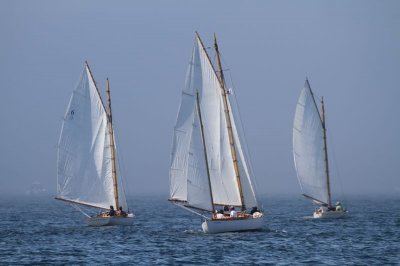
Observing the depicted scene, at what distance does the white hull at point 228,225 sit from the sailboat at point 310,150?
3466cm

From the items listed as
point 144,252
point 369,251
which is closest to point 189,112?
point 144,252

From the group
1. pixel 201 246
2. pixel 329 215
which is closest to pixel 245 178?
pixel 201 246

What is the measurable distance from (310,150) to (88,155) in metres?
30.7

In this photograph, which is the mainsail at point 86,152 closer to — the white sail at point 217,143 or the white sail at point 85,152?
the white sail at point 85,152

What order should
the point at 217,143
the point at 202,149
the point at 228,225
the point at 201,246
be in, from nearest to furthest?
1. the point at 201,246
2. the point at 228,225
3. the point at 202,149
4. the point at 217,143

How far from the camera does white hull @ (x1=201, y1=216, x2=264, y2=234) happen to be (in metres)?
68.6

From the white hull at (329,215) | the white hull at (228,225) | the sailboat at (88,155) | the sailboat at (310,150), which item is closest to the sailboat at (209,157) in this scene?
the white hull at (228,225)

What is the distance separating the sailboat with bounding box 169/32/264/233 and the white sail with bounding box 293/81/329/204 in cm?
3141

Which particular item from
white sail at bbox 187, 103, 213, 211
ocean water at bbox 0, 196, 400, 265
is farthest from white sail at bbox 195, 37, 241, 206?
ocean water at bbox 0, 196, 400, 265

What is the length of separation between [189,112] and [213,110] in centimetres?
365

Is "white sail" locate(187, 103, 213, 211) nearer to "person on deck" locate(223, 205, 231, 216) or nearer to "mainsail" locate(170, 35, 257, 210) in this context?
"mainsail" locate(170, 35, 257, 210)

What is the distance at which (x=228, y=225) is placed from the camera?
6881 cm

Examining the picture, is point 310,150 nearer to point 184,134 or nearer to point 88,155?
point 88,155

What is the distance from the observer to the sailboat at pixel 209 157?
6975 centimetres
